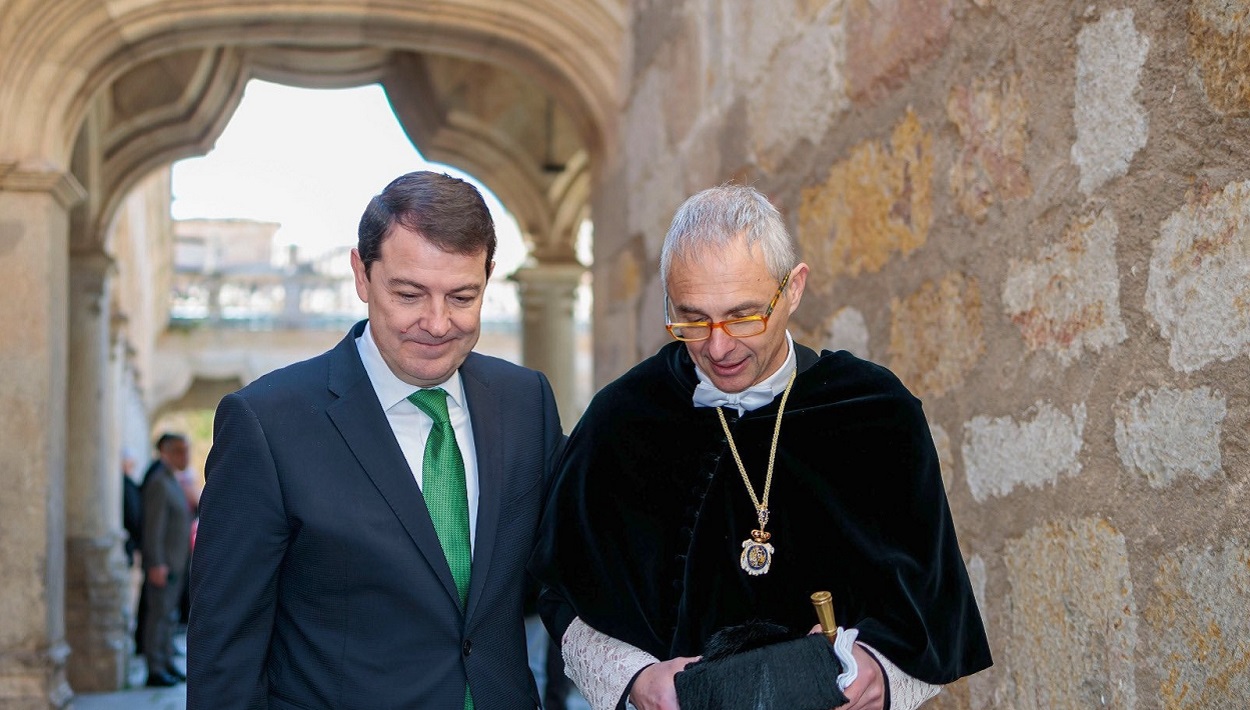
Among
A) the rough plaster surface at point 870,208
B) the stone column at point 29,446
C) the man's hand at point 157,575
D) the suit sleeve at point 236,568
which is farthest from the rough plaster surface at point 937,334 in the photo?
the man's hand at point 157,575

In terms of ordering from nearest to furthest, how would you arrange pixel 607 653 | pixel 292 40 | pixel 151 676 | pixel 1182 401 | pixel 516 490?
pixel 1182 401 → pixel 607 653 → pixel 516 490 → pixel 292 40 → pixel 151 676

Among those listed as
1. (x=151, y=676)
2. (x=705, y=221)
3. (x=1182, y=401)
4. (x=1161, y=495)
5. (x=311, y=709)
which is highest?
(x=705, y=221)

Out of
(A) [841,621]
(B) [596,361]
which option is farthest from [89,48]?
(A) [841,621]

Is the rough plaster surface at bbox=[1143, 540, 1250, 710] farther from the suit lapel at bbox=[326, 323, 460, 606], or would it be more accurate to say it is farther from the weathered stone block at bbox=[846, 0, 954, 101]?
the weathered stone block at bbox=[846, 0, 954, 101]

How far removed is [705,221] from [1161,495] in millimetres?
726

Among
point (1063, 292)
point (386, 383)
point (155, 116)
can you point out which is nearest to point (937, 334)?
point (1063, 292)

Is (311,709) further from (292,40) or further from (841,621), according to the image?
(292,40)

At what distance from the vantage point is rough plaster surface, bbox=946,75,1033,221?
2.26 meters

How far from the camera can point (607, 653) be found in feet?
6.33

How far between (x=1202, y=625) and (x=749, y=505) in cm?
61

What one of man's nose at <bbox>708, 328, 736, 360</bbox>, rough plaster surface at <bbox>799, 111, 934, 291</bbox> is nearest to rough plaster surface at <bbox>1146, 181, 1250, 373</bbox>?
man's nose at <bbox>708, 328, 736, 360</bbox>

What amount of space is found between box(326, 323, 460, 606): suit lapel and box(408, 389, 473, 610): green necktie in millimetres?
34

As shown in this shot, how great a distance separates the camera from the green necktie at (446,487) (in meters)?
2.09

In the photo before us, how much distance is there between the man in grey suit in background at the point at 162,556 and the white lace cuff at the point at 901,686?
710cm
